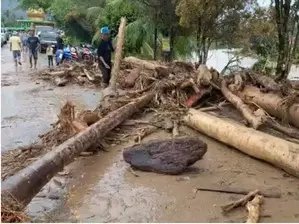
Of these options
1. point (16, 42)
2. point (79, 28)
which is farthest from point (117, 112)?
point (79, 28)

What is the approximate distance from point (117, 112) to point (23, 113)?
299cm

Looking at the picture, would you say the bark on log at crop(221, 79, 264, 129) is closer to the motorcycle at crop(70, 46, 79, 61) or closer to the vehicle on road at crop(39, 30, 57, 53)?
the motorcycle at crop(70, 46, 79, 61)

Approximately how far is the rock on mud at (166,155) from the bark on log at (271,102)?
255 cm

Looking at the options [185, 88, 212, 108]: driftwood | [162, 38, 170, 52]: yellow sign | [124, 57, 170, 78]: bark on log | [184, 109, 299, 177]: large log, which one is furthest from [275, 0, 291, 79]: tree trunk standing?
[184, 109, 299, 177]: large log

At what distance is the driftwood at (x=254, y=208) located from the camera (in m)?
4.59

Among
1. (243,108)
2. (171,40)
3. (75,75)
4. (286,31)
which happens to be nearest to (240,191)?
(243,108)

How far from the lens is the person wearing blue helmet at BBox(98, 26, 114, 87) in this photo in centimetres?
1196

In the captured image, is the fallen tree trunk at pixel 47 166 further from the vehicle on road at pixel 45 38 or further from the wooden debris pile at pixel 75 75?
the vehicle on road at pixel 45 38

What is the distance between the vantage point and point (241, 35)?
1755 cm

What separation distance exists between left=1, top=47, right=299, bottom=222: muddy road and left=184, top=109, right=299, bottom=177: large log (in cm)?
15

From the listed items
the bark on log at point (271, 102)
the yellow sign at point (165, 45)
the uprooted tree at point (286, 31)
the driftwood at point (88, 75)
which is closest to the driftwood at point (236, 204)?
the bark on log at point (271, 102)

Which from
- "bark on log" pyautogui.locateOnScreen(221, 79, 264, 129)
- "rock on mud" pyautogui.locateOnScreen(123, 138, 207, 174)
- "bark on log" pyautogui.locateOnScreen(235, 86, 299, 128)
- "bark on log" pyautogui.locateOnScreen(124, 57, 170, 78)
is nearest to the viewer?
"rock on mud" pyautogui.locateOnScreen(123, 138, 207, 174)

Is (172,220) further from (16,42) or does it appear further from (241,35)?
(16,42)

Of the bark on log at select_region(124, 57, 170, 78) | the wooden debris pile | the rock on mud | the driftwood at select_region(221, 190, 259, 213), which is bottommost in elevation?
the wooden debris pile
